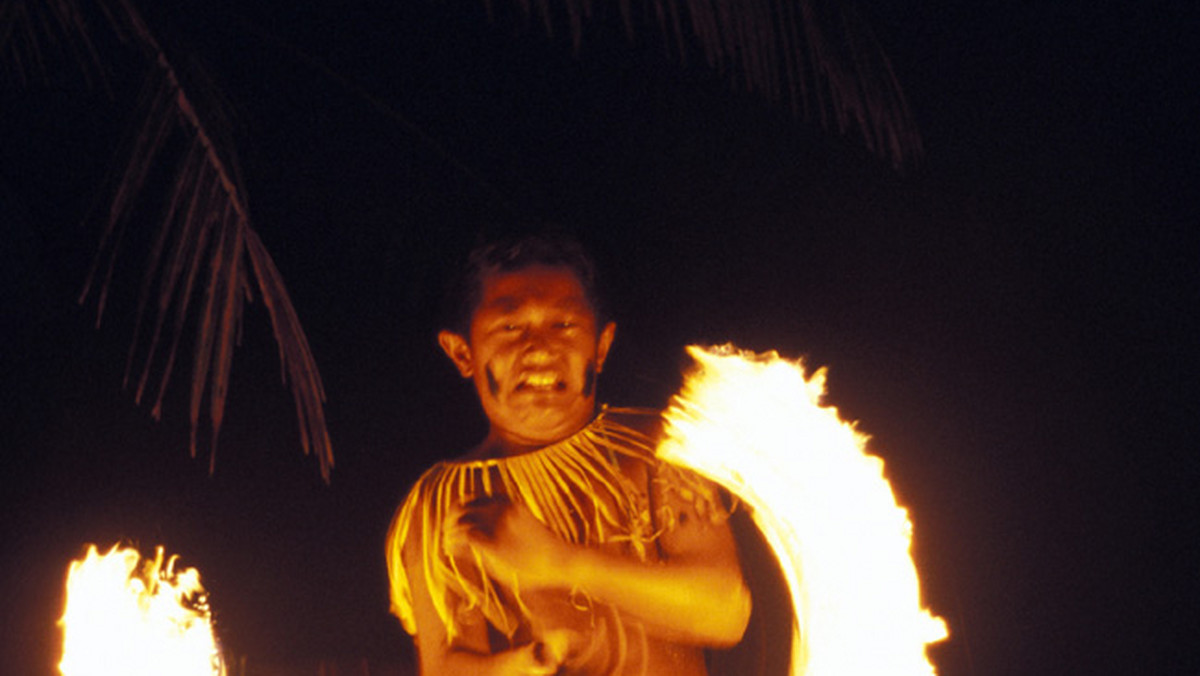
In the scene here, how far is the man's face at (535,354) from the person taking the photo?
3656mm

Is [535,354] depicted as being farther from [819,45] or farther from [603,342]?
[819,45]

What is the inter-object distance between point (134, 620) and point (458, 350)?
127 centimetres

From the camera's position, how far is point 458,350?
12.5 feet

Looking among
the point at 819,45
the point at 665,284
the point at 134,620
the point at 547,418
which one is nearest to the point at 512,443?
the point at 547,418

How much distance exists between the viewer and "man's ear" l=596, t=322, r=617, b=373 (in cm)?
376

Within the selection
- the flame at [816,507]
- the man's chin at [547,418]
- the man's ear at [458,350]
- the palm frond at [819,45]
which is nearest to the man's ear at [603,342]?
the man's chin at [547,418]

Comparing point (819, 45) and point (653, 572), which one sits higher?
point (819, 45)

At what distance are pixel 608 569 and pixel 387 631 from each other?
2.51 feet

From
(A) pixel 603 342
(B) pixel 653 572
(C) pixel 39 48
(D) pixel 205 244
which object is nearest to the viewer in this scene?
(D) pixel 205 244

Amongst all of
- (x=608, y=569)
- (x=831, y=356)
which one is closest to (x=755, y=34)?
(x=831, y=356)

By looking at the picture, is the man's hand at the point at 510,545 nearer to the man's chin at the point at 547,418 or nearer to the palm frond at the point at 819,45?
the man's chin at the point at 547,418

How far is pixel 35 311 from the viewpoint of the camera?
4.12 m

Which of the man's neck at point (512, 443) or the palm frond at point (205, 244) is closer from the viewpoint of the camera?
the palm frond at point (205, 244)

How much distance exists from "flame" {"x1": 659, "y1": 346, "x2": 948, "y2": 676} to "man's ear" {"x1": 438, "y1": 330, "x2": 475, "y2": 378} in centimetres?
61
